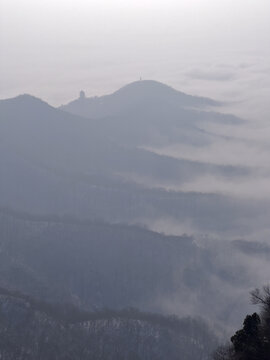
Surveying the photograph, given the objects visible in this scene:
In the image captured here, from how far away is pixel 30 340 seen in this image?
128m

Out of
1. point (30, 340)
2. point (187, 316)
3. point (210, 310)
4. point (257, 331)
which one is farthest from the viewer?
point (210, 310)

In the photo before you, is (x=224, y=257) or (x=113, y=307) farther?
(x=224, y=257)

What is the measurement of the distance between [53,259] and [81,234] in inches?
549

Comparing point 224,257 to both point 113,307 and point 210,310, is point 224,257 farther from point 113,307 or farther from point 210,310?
point 113,307

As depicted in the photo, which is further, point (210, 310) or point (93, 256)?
point (93, 256)

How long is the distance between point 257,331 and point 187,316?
84187 millimetres

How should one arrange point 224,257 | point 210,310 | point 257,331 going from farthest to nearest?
point 224,257, point 210,310, point 257,331

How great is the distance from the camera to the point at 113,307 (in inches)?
6280

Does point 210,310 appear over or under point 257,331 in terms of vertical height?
under

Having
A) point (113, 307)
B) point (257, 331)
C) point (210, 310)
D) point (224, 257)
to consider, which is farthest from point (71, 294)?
point (257, 331)

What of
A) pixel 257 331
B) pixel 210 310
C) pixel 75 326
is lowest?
pixel 210 310

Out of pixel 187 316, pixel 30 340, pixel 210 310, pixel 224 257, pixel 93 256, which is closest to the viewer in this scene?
pixel 30 340

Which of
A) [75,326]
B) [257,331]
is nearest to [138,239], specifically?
[75,326]

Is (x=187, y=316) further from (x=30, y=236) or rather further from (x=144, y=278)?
(x=30, y=236)
